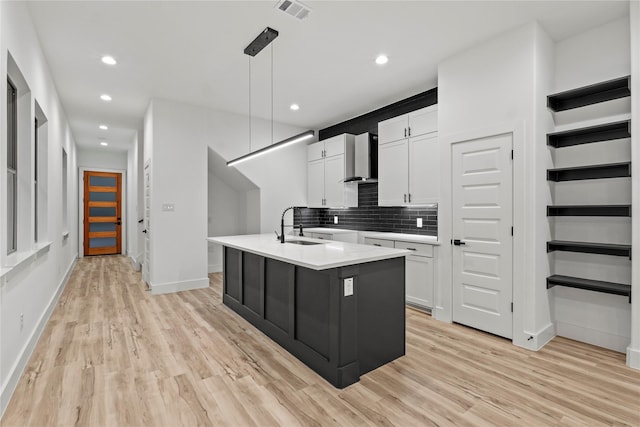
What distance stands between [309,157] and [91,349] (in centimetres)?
474

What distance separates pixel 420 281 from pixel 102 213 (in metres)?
9.14

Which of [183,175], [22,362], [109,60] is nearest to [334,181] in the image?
[183,175]

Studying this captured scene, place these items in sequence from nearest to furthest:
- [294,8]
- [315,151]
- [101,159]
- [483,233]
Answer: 1. [294,8]
2. [483,233]
3. [315,151]
4. [101,159]

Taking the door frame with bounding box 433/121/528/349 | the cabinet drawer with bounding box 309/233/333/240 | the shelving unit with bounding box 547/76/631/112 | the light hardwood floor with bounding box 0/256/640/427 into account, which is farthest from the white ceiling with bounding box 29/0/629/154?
the light hardwood floor with bounding box 0/256/640/427

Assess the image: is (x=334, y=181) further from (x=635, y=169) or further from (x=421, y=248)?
(x=635, y=169)

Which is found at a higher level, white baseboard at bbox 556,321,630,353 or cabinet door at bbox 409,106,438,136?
cabinet door at bbox 409,106,438,136

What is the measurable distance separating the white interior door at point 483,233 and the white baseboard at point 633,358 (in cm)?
83

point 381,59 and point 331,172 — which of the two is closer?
point 381,59

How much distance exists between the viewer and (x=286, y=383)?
2408 millimetres

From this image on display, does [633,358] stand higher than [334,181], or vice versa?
[334,181]

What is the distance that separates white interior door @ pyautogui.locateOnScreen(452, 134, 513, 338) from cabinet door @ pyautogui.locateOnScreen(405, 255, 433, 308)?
0.35 m

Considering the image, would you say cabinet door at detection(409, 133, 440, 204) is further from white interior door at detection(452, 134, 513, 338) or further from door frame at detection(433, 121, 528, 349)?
door frame at detection(433, 121, 528, 349)

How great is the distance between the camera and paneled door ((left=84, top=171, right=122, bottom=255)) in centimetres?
911

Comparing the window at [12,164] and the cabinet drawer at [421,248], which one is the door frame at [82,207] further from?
the cabinet drawer at [421,248]
